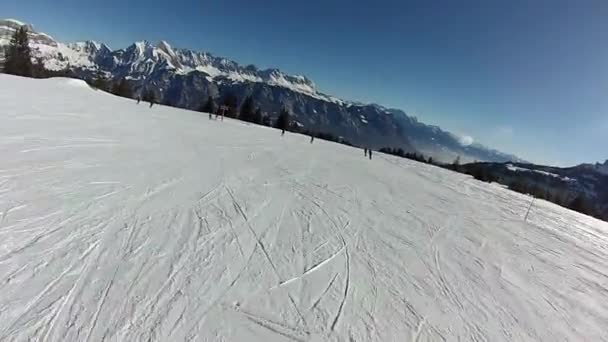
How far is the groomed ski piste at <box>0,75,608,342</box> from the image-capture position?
10.3ft

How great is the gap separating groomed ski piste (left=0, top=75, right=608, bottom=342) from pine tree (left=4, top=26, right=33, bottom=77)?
64.2 metres

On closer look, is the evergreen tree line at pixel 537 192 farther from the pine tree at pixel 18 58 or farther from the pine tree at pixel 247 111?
the pine tree at pixel 18 58

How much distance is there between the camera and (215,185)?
26.2 ft

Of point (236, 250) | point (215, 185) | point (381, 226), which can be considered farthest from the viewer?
point (215, 185)

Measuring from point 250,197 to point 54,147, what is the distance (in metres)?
6.43

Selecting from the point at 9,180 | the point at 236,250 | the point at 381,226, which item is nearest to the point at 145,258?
the point at 236,250

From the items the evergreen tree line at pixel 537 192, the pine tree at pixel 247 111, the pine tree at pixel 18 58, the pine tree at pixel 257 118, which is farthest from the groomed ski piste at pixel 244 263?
the pine tree at pixel 18 58

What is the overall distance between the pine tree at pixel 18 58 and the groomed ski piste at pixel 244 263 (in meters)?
64.2

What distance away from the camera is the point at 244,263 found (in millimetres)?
4375

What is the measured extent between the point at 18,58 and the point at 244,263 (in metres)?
76.7

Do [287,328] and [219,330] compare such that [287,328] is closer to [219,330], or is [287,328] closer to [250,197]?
[219,330]

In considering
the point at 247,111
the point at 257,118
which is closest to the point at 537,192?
the point at 257,118

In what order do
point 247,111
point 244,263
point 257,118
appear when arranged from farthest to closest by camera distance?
point 257,118
point 247,111
point 244,263

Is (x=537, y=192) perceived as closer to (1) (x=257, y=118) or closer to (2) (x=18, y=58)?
(1) (x=257, y=118)
